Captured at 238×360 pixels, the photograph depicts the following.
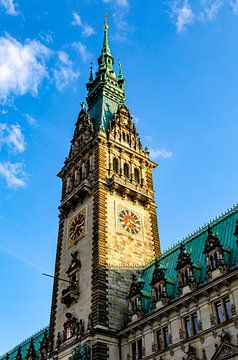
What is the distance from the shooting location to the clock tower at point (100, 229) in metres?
44.8

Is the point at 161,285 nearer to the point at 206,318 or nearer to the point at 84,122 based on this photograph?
the point at 206,318

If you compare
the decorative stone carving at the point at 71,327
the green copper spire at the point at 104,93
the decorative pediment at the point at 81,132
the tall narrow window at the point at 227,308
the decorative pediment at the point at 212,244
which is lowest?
the tall narrow window at the point at 227,308

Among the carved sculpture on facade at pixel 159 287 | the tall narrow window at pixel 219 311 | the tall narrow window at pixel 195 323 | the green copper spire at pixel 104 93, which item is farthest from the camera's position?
the green copper spire at pixel 104 93

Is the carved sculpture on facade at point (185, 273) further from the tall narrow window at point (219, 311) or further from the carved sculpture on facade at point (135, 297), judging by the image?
the carved sculpture on facade at point (135, 297)

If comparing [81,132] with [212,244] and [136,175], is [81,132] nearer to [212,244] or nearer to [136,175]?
[136,175]

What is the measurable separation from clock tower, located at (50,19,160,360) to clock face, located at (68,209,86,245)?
129 mm

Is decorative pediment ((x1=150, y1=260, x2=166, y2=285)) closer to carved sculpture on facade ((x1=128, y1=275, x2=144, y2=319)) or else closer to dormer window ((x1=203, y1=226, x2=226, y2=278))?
carved sculpture on facade ((x1=128, y1=275, x2=144, y2=319))

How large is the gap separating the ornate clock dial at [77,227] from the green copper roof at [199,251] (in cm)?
842

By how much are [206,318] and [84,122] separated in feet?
121

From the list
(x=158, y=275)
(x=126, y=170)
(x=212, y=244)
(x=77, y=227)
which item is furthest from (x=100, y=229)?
(x=212, y=244)

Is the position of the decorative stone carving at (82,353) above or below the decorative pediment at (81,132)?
below

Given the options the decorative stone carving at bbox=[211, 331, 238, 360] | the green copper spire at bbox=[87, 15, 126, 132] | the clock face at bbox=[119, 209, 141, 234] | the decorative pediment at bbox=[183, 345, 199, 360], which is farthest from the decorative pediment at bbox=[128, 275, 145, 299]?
the green copper spire at bbox=[87, 15, 126, 132]

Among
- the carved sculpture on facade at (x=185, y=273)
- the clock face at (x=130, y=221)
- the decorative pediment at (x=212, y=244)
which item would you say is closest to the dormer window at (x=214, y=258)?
the decorative pediment at (x=212, y=244)

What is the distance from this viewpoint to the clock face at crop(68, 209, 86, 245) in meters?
53.2
